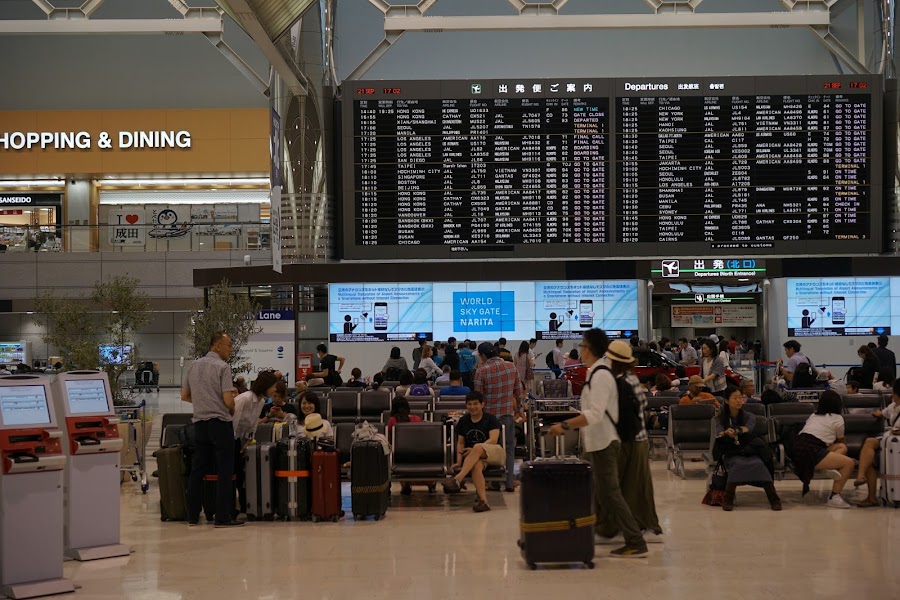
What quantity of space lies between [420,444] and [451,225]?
33.8ft

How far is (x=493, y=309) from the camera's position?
2222 cm

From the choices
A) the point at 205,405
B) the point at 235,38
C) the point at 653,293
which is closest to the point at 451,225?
the point at 653,293

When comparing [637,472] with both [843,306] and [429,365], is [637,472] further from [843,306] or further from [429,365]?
[843,306]

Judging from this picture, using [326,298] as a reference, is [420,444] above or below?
below

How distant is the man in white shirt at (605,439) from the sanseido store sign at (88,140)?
29.0m

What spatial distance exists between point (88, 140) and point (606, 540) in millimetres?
30084

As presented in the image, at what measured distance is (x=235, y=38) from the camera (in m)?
35.3

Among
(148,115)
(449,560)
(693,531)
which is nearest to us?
(449,560)

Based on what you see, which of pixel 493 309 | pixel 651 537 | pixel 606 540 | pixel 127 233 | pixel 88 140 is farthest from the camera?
pixel 88 140

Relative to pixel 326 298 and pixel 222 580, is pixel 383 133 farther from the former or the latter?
pixel 222 580

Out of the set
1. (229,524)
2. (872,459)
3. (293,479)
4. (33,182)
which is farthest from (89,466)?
(33,182)

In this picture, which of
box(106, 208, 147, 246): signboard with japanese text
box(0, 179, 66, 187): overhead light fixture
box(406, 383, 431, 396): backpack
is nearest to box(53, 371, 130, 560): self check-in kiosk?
box(406, 383, 431, 396): backpack

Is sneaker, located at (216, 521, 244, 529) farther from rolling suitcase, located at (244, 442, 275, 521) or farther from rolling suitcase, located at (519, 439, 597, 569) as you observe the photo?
rolling suitcase, located at (519, 439, 597, 569)

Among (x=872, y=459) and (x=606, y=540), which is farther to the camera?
(x=872, y=459)
